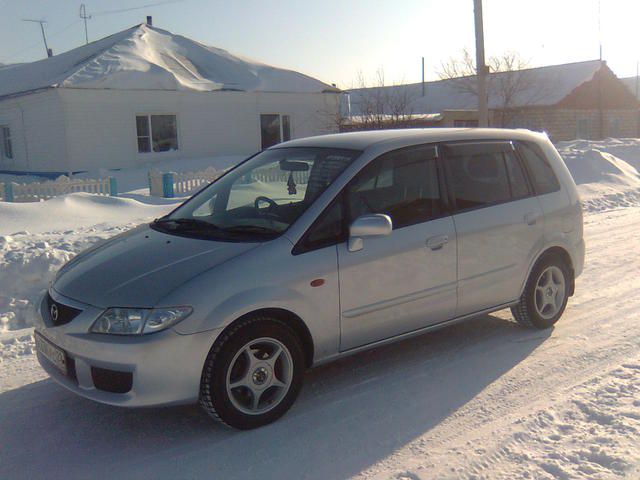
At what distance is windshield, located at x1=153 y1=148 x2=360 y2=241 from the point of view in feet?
14.2

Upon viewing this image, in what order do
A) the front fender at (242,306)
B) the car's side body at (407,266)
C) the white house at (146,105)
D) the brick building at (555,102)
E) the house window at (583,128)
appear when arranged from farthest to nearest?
the house window at (583,128), the brick building at (555,102), the white house at (146,105), the car's side body at (407,266), the front fender at (242,306)

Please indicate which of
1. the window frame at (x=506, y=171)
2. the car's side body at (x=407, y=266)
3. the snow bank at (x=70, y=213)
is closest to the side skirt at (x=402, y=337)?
the car's side body at (x=407, y=266)

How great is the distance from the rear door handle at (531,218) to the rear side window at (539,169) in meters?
0.23

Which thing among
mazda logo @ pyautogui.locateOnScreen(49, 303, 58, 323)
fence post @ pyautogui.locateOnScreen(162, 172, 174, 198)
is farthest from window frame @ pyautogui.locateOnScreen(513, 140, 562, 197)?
fence post @ pyautogui.locateOnScreen(162, 172, 174, 198)

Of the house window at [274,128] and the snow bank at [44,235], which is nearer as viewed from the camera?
the snow bank at [44,235]

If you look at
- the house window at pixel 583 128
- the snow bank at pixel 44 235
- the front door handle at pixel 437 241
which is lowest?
the snow bank at pixel 44 235

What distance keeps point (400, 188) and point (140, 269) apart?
6.18 ft

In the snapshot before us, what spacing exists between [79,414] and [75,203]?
8.40m

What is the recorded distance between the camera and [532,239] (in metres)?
5.33

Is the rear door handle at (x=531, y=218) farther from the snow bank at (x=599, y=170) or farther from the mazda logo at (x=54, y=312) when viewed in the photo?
the snow bank at (x=599, y=170)

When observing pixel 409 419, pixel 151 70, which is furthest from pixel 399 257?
pixel 151 70

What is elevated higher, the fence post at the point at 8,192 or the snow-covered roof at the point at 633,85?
the snow-covered roof at the point at 633,85

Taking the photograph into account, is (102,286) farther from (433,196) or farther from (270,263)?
(433,196)

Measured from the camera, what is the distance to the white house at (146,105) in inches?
816
